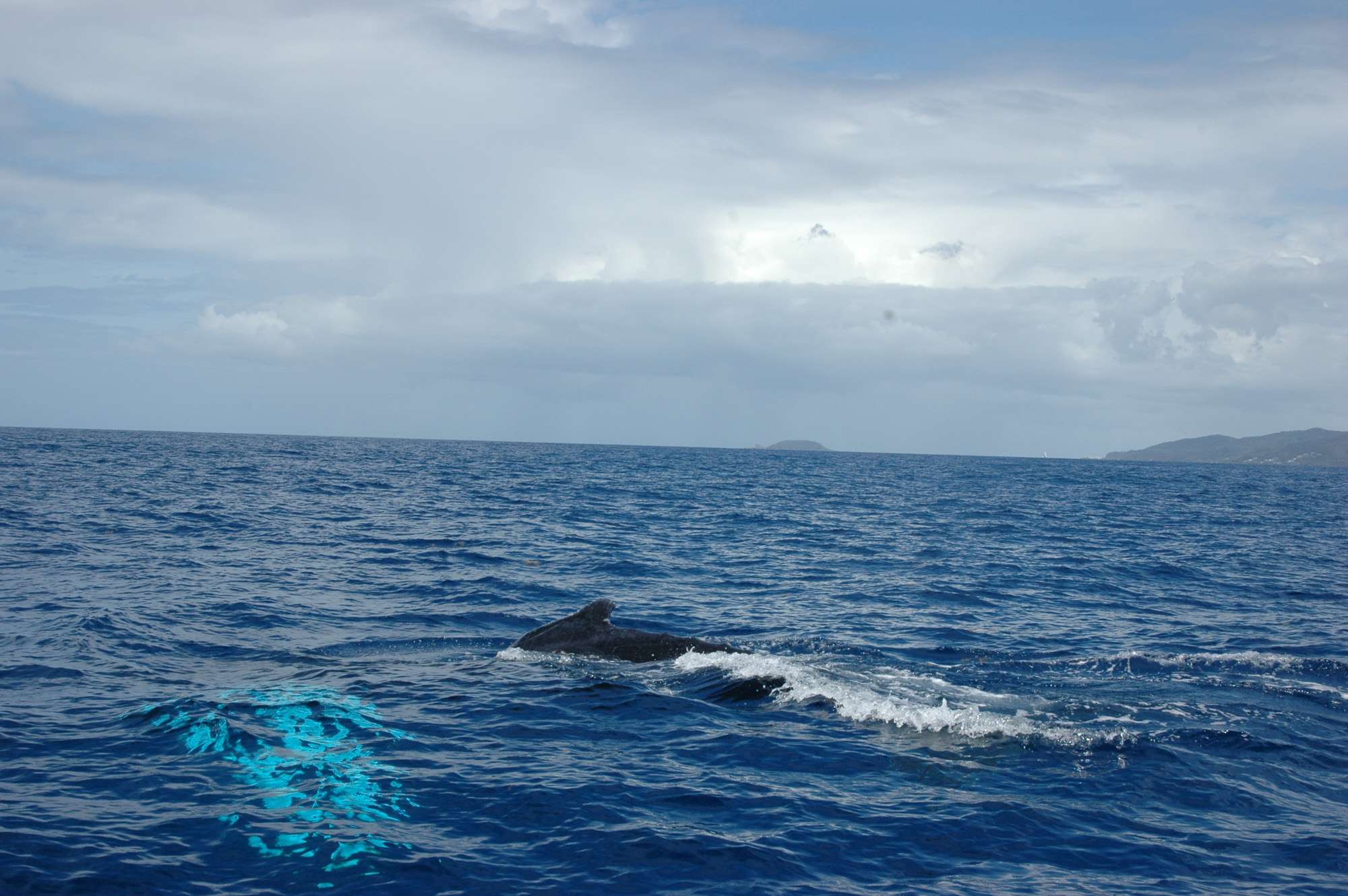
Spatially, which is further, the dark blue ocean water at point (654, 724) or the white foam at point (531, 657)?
the white foam at point (531, 657)

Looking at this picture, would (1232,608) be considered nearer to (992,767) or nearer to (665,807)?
(992,767)

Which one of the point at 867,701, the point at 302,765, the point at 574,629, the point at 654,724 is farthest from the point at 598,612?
the point at 302,765

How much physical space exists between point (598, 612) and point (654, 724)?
15.4 feet

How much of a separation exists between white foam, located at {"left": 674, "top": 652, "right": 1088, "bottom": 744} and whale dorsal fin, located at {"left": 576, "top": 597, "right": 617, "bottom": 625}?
188 centimetres

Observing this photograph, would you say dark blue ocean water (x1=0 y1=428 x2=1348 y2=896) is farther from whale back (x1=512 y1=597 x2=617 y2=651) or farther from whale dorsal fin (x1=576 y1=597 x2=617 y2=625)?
whale dorsal fin (x1=576 y1=597 x2=617 y2=625)

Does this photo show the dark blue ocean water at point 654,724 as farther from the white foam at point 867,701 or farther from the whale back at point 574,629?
the whale back at point 574,629

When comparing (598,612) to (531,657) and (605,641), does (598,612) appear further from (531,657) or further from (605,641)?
(531,657)

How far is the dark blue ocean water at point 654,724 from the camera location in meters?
10.2

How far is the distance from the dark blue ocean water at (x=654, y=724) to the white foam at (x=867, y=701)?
0.10m

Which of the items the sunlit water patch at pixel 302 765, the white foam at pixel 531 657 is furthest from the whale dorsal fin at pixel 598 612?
the sunlit water patch at pixel 302 765

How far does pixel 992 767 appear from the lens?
1305cm

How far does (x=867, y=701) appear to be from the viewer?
16.0 metres

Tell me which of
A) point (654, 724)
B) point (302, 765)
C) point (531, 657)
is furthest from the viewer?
point (531, 657)

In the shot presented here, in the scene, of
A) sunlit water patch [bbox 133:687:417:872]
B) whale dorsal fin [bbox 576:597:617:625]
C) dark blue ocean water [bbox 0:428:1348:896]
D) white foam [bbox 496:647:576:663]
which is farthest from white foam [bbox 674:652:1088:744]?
sunlit water patch [bbox 133:687:417:872]
